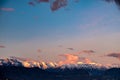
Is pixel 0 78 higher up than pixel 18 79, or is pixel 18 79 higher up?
pixel 18 79

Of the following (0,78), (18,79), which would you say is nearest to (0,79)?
(0,78)

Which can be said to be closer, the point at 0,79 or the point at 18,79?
the point at 0,79

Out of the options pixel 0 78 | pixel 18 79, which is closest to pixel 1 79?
pixel 0 78

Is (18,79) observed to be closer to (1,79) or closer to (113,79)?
(113,79)

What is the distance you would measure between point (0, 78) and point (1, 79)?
464mm

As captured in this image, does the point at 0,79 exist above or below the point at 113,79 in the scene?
below

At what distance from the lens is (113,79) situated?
655 feet

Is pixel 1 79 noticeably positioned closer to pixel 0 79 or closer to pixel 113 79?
pixel 0 79

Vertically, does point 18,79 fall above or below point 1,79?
above

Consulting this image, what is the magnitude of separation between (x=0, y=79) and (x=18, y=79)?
104323 mm

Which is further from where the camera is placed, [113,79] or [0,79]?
[113,79]

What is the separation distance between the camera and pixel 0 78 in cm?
9806

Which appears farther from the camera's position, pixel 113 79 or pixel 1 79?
pixel 113 79

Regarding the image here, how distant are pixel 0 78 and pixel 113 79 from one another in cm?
11447
